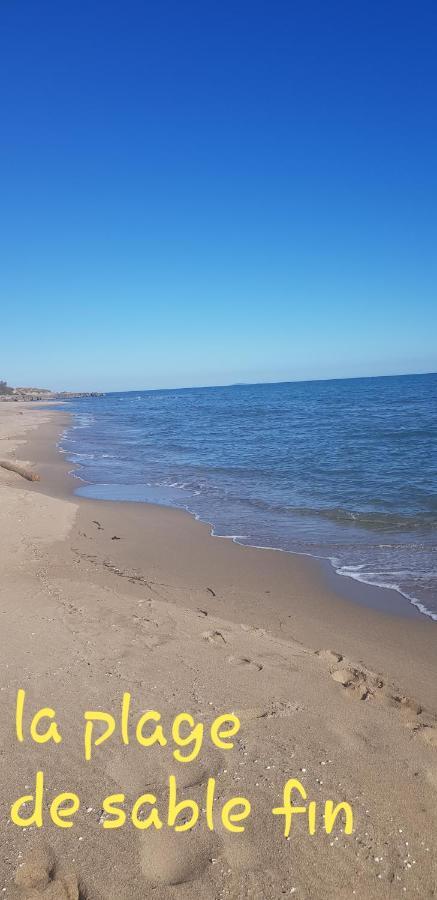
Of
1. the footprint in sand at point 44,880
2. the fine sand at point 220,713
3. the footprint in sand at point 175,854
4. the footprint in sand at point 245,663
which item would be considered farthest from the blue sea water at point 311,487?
the footprint in sand at point 44,880

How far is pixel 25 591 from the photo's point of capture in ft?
21.1

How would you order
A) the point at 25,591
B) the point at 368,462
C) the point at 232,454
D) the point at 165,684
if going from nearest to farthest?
the point at 165,684 < the point at 25,591 < the point at 368,462 < the point at 232,454

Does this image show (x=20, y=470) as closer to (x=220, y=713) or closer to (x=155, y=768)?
(x=220, y=713)

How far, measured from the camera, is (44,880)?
252cm

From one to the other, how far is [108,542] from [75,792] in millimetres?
6359

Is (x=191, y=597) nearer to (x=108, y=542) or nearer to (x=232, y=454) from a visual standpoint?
(x=108, y=542)

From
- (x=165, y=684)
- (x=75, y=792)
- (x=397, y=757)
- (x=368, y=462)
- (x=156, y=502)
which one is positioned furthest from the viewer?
(x=368, y=462)

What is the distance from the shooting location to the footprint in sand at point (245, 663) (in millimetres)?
4703

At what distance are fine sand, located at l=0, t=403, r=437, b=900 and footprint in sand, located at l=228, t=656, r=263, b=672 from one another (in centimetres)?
2

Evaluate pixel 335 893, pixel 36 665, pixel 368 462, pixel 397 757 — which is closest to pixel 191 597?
pixel 36 665

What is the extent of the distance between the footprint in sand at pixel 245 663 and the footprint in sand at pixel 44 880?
→ 233 cm

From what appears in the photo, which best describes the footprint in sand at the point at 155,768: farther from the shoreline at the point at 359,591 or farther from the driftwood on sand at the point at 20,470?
the driftwood on sand at the point at 20,470

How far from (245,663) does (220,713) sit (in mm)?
885

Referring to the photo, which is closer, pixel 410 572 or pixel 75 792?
pixel 75 792
